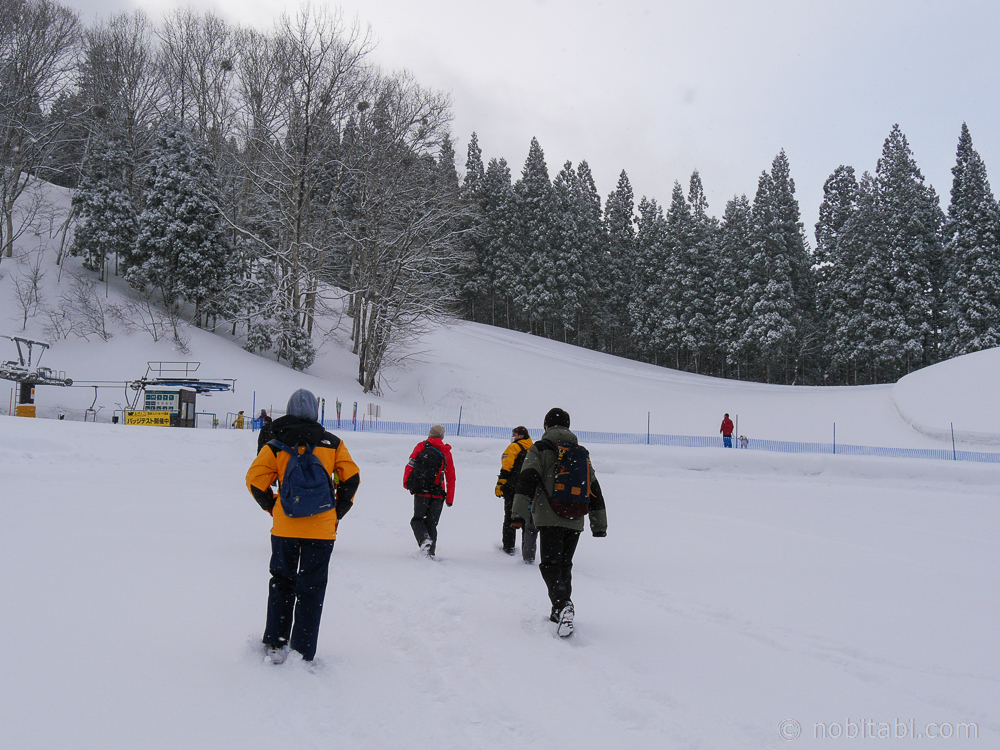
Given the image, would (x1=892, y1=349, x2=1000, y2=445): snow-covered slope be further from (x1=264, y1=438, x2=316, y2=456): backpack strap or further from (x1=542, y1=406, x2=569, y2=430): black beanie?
(x1=264, y1=438, x2=316, y2=456): backpack strap

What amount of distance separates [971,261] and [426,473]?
49.5 meters

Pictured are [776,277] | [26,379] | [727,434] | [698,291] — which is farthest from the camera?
[698,291]

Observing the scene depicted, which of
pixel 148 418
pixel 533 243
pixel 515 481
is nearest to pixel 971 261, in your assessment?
pixel 533 243

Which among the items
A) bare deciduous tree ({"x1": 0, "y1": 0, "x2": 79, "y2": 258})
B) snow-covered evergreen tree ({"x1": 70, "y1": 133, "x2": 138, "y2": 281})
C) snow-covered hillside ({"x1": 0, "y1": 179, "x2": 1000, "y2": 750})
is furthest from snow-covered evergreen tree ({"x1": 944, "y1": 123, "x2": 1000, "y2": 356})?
bare deciduous tree ({"x1": 0, "y1": 0, "x2": 79, "y2": 258})

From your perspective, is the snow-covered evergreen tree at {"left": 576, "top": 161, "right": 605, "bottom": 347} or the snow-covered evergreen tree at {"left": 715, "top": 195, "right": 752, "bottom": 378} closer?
the snow-covered evergreen tree at {"left": 715, "top": 195, "right": 752, "bottom": 378}

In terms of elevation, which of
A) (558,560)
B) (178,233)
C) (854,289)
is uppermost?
(854,289)

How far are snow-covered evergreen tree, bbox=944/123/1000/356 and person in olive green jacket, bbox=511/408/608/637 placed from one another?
48126 mm

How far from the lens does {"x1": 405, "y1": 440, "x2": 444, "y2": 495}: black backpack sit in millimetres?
8023

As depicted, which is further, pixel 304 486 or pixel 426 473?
pixel 426 473

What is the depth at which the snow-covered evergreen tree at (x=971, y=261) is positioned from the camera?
1693 inches

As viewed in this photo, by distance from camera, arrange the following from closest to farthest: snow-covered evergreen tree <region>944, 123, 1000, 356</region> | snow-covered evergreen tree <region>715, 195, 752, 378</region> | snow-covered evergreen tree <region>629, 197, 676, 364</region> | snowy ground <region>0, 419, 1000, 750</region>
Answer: snowy ground <region>0, 419, 1000, 750</region>
snow-covered evergreen tree <region>944, 123, 1000, 356</region>
snow-covered evergreen tree <region>715, 195, 752, 378</region>
snow-covered evergreen tree <region>629, 197, 676, 364</region>

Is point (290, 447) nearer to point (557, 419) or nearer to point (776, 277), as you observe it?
point (557, 419)

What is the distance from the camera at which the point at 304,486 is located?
13.3 ft

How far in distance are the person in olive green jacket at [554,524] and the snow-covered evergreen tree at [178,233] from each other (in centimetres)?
3038
